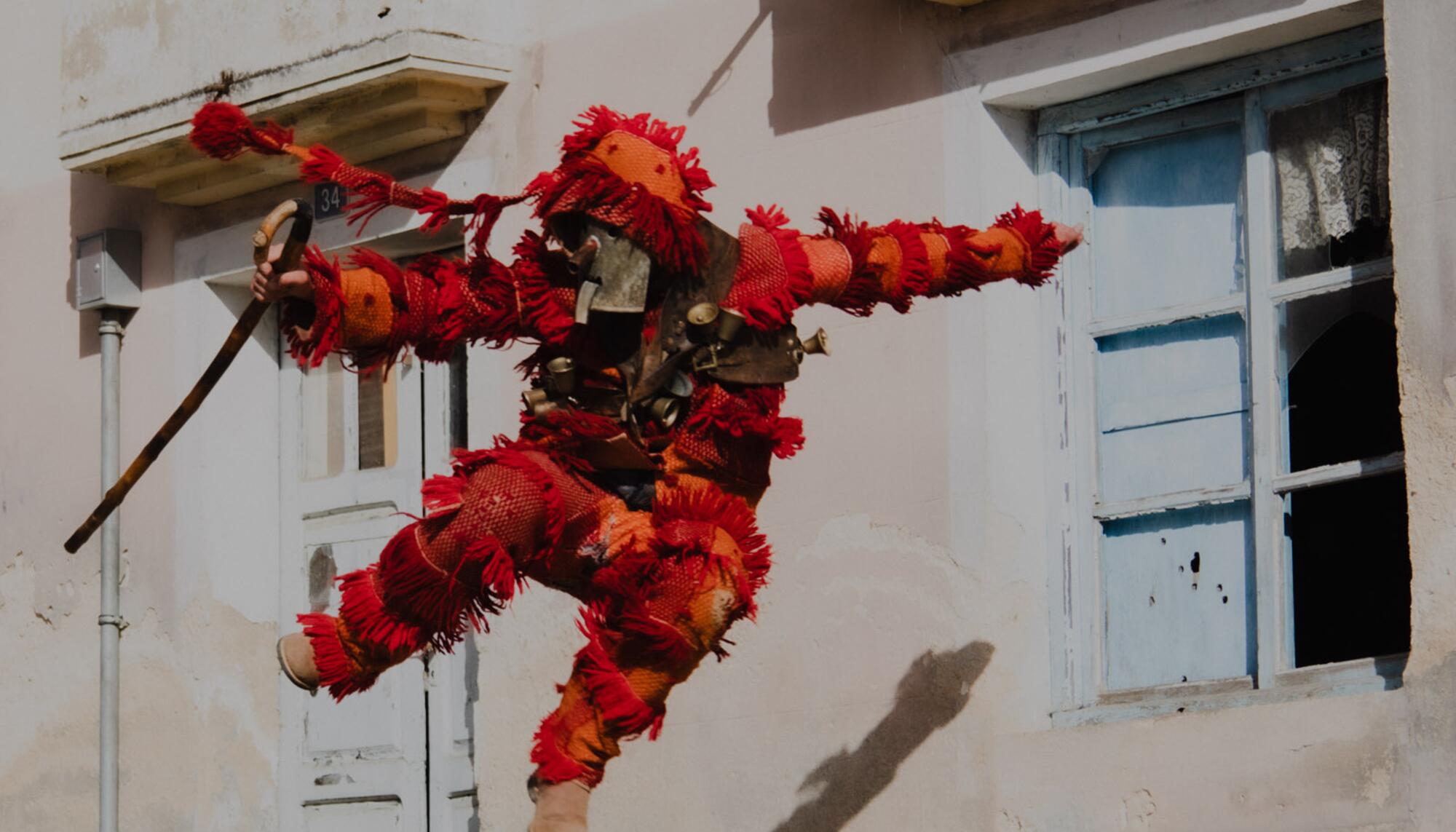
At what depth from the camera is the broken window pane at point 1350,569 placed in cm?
571

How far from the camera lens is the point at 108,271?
8.40m

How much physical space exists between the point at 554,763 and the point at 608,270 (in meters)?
0.96

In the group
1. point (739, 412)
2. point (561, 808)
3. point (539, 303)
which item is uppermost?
point (539, 303)

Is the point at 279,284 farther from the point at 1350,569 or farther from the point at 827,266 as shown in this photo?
the point at 1350,569

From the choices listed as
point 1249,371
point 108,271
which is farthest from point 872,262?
point 108,271

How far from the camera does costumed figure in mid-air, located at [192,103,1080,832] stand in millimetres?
4883

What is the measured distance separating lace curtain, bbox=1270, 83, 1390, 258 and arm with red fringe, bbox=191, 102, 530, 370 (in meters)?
1.94

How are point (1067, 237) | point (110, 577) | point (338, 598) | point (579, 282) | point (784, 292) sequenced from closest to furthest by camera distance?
point (579, 282) → point (784, 292) → point (1067, 237) → point (338, 598) → point (110, 577)

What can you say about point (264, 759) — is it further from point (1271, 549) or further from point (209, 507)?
point (1271, 549)

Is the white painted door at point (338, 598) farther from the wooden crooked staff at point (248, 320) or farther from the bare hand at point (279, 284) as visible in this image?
the bare hand at point (279, 284)

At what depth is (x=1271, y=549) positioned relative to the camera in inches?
232

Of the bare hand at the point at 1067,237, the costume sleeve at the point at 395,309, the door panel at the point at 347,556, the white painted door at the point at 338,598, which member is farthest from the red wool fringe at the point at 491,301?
the door panel at the point at 347,556

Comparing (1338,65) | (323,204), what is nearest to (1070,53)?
(1338,65)

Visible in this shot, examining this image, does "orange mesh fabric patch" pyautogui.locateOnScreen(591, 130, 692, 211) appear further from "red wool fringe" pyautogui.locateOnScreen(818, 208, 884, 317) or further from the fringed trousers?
the fringed trousers
